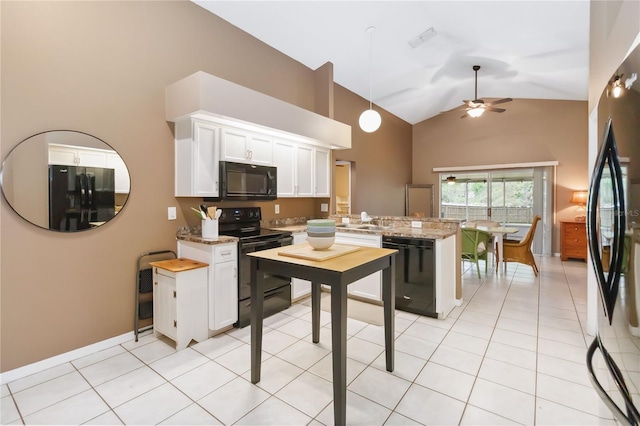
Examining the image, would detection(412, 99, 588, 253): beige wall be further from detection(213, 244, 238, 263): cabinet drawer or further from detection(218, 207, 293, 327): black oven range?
detection(213, 244, 238, 263): cabinet drawer

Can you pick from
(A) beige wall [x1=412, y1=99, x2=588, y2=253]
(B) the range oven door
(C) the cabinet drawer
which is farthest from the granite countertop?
(A) beige wall [x1=412, y1=99, x2=588, y2=253]

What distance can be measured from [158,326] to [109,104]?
1.97 meters

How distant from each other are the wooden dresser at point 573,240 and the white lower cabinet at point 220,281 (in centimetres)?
649

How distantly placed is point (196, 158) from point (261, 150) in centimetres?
83

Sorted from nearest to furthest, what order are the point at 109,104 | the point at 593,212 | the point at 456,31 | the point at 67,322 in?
1. the point at 593,212
2. the point at 67,322
3. the point at 109,104
4. the point at 456,31

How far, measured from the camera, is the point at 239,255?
2930mm

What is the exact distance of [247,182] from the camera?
130 inches

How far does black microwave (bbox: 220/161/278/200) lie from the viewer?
3.08 metres

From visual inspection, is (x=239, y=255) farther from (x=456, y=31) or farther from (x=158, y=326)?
(x=456, y=31)

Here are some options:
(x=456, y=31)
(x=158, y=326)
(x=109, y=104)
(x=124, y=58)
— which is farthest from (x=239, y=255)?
(x=456, y=31)

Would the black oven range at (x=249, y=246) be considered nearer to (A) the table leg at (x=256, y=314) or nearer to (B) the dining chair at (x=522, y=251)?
(A) the table leg at (x=256, y=314)

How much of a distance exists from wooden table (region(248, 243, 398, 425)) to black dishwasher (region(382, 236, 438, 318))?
1161mm

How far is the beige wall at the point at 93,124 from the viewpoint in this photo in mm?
2119

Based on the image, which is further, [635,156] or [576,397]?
[576,397]
